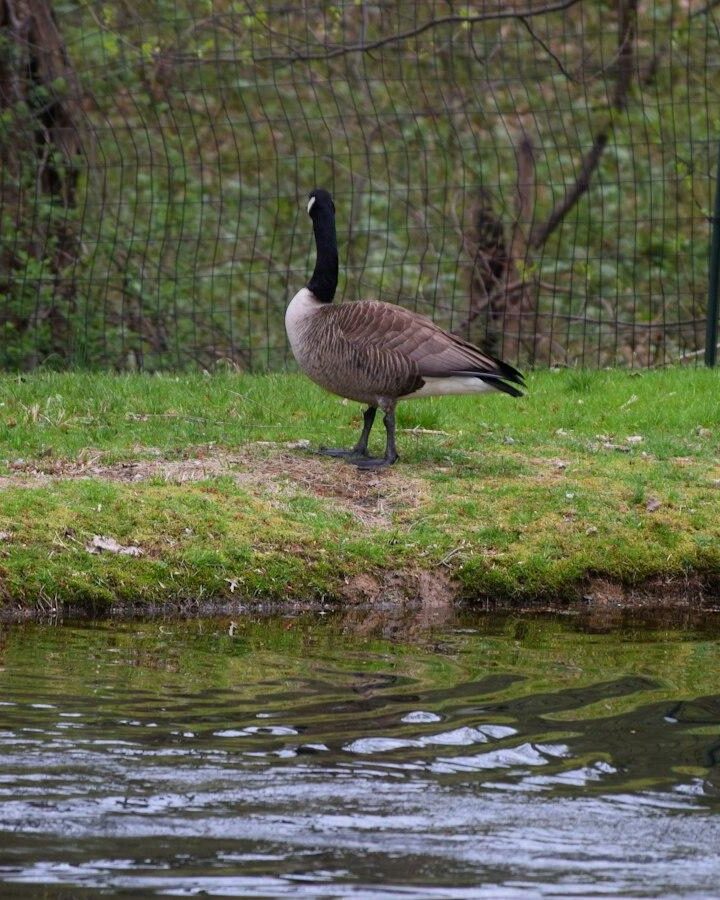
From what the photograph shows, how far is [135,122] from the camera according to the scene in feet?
65.1

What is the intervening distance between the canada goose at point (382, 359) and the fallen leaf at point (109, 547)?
193 cm

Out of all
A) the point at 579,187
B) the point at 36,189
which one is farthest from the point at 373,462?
the point at 36,189

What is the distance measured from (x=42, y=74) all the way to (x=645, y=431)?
23.6 feet

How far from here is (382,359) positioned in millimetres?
9148

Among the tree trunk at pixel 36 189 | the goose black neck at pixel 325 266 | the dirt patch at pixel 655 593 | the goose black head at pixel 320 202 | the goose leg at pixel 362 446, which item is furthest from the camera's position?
the tree trunk at pixel 36 189

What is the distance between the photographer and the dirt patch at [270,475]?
8945mm

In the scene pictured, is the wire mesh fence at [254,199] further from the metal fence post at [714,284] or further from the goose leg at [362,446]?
the goose leg at [362,446]

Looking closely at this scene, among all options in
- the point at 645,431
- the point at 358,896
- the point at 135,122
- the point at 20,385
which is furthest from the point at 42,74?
the point at 358,896

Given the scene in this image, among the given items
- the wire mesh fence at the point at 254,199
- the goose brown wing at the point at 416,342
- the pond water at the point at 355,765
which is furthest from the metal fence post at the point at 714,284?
the pond water at the point at 355,765

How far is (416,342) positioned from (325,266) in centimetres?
102

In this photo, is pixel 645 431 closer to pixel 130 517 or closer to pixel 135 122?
pixel 130 517

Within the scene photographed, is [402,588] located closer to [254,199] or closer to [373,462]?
[373,462]

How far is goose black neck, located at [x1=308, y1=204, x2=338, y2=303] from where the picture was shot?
9.82 metres

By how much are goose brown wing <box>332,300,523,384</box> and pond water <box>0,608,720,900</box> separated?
93.7 inches
